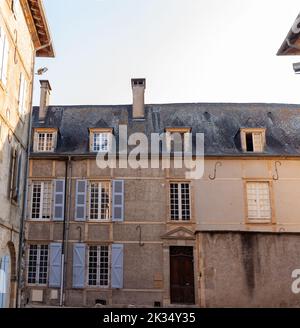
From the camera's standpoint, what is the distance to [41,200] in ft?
56.2

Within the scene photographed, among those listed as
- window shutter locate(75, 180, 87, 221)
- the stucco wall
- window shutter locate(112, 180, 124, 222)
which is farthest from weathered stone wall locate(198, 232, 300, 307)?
window shutter locate(75, 180, 87, 221)

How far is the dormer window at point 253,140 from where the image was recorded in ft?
58.4

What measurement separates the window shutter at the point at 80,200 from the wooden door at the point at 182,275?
377 centimetres

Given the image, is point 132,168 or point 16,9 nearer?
point 16,9

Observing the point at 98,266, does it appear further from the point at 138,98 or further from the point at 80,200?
the point at 138,98

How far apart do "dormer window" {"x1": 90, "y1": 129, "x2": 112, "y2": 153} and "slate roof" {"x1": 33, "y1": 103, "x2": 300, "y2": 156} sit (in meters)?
0.33

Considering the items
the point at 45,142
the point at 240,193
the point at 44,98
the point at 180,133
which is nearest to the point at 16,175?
the point at 45,142

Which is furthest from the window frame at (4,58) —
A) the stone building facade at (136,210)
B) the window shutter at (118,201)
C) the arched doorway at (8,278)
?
the window shutter at (118,201)

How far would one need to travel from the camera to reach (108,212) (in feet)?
55.7

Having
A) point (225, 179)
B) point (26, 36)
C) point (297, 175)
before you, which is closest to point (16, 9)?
point (26, 36)

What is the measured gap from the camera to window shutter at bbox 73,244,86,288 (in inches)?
634
